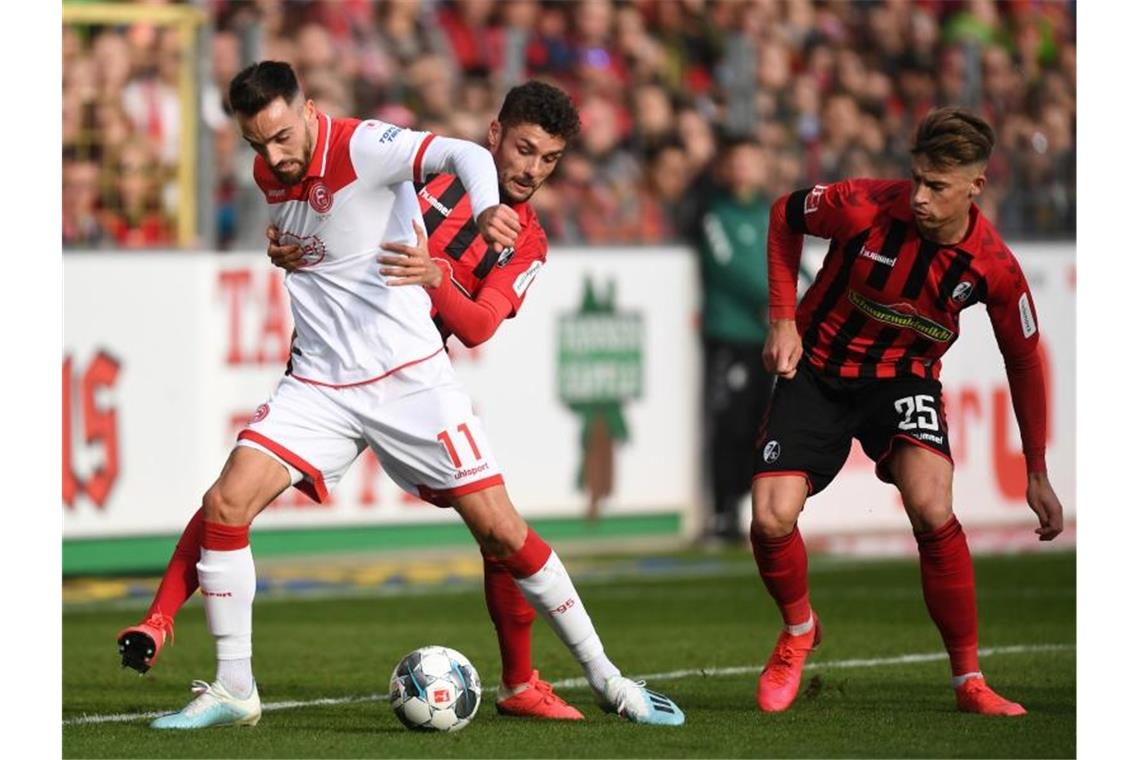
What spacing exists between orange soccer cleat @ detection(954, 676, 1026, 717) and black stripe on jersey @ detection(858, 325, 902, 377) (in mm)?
1173

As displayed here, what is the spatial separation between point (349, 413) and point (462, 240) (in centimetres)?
87

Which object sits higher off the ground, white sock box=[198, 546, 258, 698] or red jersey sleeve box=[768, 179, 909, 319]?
red jersey sleeve box=[768, 179, 909, 319]

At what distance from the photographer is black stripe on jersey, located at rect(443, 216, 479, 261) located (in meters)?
7.83

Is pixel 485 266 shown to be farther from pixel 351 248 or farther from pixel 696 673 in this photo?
A: pixel 696 673

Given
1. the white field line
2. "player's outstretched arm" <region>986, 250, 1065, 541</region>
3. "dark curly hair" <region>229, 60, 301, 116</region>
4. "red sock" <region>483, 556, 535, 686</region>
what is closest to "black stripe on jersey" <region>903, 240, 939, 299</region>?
"player's outstretched arm" <region>986, 250, 1065, 541</region>

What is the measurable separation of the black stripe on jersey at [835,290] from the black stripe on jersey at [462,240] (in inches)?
51.4

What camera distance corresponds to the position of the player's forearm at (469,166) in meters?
6.75

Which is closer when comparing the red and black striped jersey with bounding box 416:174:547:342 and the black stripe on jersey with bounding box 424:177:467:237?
the red and black striped jersey with bounding box 416:174:547:342

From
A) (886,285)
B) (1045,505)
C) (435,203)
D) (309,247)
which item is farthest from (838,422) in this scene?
(309,247)

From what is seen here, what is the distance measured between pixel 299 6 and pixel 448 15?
1192 mm

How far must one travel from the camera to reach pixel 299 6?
1438cm

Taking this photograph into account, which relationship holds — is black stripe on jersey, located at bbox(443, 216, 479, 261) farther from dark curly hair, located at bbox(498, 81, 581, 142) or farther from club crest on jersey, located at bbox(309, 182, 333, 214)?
club crest on jersey, located at bbox(309, 182, 333, 214)

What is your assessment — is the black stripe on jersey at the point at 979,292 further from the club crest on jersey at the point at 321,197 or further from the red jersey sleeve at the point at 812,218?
the club crest on jersey at the point at 321,197
